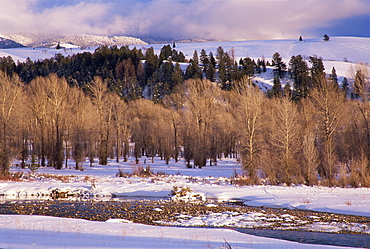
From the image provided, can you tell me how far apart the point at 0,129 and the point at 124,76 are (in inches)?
3456

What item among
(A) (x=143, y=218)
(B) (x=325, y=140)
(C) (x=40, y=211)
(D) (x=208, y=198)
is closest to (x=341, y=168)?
(B) (x=325, y=140)

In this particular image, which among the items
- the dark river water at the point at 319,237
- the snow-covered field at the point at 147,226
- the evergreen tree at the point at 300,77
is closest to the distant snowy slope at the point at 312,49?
the evergreen tree at the point at 300,77

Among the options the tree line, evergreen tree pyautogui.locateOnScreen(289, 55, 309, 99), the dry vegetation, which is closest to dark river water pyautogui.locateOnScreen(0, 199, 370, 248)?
the dry vegetation

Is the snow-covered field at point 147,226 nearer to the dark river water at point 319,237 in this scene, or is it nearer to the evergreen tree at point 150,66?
the dark river water at point 319,237

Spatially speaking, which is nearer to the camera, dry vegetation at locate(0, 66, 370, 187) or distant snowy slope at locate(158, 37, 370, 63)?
dry vegetation at locate(0, 66, 370, 187)

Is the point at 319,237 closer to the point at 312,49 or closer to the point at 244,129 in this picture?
the point at 244,129

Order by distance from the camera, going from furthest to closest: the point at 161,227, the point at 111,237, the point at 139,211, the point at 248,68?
the point at 248,68 → the point at 139,211 → the point at 161,227 → the point at 111,237

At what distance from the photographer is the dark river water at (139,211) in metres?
13.3

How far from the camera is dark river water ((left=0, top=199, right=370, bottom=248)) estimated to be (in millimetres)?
13267

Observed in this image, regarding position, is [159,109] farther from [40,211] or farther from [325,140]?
[40,211]

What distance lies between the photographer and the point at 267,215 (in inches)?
703

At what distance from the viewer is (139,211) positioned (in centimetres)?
1859

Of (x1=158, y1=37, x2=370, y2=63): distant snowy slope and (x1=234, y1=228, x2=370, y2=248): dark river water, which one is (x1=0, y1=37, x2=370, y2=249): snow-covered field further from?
Answer: (x1=158, y1=37, x2=370, y2=63): distant snowy slope

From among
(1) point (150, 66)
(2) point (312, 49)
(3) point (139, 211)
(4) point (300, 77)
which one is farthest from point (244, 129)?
(2) point (312, 49)
